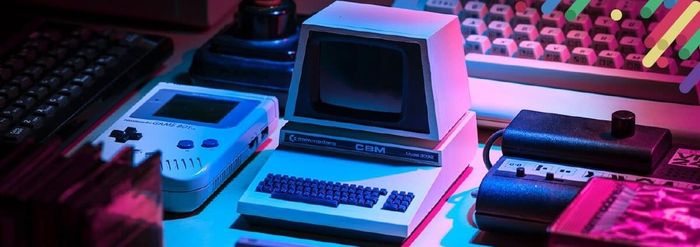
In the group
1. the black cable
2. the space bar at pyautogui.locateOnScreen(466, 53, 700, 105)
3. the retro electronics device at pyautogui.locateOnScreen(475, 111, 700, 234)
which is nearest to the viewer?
the retro electronics device at pyautogui.locateOnScreen(475, 111, 700, 234)

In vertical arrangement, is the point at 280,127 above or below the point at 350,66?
below

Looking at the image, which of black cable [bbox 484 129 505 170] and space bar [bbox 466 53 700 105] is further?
space bar [bbox 466 53 700 105]

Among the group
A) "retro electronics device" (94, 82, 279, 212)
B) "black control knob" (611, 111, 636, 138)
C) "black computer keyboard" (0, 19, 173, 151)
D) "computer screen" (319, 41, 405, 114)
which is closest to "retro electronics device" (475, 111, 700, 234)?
"black control knob" (611, 111, 636, 138)

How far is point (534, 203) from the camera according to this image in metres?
1.10

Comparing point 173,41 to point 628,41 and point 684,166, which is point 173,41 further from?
point 684,166

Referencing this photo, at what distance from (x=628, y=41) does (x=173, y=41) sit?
0.54 meters

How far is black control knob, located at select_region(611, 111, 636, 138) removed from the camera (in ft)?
3.85

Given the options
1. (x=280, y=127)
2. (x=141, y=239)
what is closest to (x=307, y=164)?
(x=280, y=127)

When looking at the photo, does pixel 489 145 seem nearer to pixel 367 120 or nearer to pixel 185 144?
pixel 367 120

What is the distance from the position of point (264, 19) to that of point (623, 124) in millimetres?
417

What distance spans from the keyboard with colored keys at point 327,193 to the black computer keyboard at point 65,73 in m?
0.22

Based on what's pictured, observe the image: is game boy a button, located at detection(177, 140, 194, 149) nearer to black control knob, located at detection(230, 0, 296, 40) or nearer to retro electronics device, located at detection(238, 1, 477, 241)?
retro electronics device, located at detection(238, 1, 477, 241)

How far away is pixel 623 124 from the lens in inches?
46.3

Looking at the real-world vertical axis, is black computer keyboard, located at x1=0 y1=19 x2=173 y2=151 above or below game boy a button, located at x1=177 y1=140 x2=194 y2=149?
below
